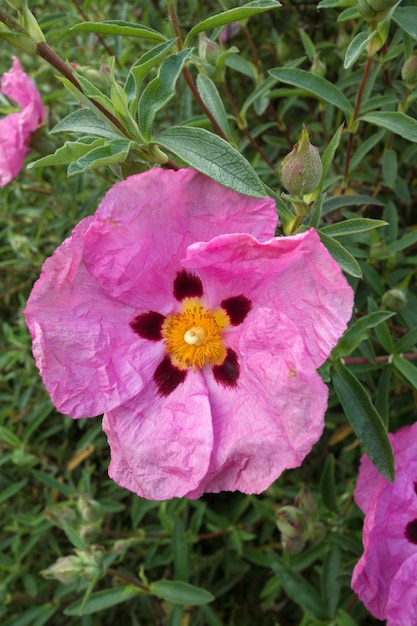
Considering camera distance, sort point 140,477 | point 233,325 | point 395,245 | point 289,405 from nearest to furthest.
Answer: point 289,405, point 140,477, point 233,325, point 395,245

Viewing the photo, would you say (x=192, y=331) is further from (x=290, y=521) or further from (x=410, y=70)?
(x=410, y=70)

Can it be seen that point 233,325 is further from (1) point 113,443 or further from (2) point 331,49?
(2) point 331,49

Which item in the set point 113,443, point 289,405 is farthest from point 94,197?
point 289,405

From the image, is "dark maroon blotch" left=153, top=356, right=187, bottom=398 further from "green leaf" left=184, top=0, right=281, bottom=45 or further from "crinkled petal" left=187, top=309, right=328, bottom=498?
"green leaf" left=184, top=0, right=281, bottom=45

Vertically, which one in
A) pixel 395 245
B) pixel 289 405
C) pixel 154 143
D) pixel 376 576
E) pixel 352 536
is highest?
pixel 154 143

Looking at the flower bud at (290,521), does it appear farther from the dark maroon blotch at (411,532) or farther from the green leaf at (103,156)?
the green leaf at (103,156)

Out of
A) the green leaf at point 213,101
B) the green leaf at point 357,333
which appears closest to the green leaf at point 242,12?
the green leaf at point 213,101
